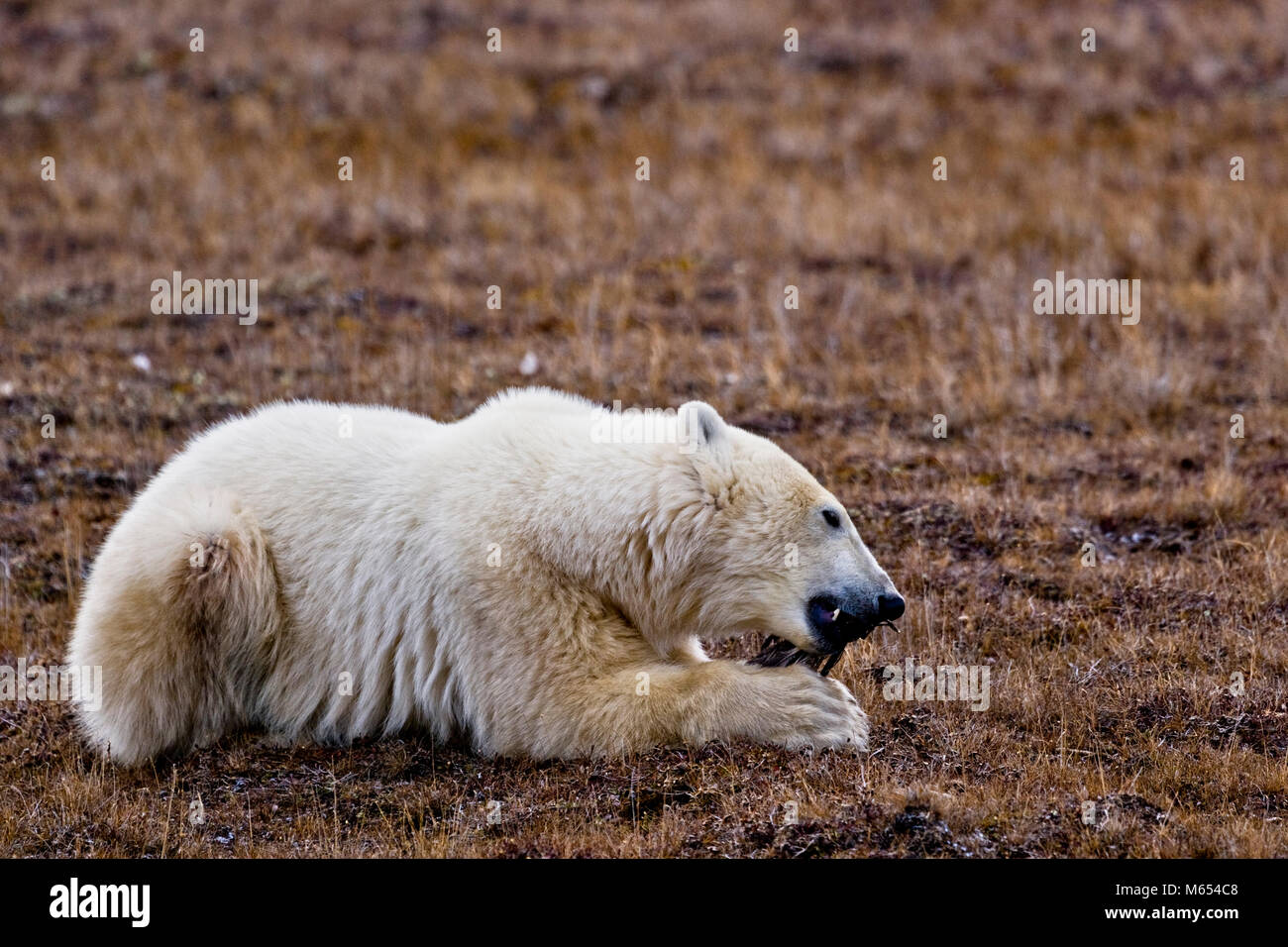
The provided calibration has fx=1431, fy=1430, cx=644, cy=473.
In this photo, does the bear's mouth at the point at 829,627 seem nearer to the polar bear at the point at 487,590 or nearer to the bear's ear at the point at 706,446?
the polar bear at the point at 487,590

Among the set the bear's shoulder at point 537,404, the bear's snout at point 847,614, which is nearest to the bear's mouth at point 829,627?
the bear's snout at point 847,614

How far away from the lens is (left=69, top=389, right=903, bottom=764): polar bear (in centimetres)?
571

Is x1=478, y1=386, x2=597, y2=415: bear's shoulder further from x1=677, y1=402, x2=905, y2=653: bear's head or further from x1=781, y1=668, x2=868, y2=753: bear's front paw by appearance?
x1=781, y1=668, x2=868, y2=753: bear's front paw

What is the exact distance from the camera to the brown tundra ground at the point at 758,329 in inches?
219

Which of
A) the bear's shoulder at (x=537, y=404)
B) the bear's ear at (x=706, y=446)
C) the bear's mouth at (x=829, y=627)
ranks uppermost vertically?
the bear's shoulder at (x=537, y=404)

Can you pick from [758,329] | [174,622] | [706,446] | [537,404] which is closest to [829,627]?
[706,446]

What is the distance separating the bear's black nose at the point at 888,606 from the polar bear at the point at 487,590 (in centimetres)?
1

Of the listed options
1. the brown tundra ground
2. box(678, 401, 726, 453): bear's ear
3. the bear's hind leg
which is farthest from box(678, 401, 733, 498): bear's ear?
the bear's hind leg

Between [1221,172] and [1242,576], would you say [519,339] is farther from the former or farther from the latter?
[1221,172]

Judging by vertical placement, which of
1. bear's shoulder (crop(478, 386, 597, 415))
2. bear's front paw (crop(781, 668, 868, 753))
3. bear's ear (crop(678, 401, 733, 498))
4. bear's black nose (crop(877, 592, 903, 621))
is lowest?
bear's front paw (crop(781, 668, 868, 753))

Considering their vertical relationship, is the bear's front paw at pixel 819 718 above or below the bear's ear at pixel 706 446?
below

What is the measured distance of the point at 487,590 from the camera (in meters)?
5.80

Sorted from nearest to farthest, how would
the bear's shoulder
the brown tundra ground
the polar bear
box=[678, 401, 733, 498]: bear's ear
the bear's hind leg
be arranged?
the brown tundra ground, the polar bear, box=[678, 401, 733, 498]: bear's ear, the bear's hind leg, the bear's shoulder

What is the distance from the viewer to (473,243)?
52.2ft
